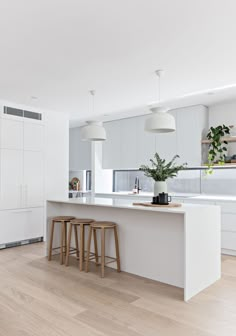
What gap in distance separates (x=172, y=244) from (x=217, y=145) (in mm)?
2481

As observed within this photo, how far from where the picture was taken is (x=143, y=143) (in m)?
5.95

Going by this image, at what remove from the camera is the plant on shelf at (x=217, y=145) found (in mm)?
4992

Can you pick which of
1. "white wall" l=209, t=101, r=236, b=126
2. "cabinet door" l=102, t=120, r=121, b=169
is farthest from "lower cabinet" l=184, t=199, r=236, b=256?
"cabinet door" l=102, t=120, r=121, b=169

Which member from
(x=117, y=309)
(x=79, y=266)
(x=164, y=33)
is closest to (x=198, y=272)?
(x=117, y=309)

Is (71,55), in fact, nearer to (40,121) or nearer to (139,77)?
(139,77)

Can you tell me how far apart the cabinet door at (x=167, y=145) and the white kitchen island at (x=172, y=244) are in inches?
85.5

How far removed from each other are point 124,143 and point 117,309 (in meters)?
4.16

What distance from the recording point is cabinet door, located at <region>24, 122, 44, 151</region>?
512 cm

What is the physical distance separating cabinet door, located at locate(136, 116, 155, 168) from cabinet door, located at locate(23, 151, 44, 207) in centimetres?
202

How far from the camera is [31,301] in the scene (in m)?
2.73

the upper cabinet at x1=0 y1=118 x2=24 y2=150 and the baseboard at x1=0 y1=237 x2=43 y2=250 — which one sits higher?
the upper cabinet at x1=0 y1=118 x2=24 y2=150

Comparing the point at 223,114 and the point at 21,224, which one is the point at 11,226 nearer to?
the point at 21,224

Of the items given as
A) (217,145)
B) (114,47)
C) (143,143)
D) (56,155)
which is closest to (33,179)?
(56,155)

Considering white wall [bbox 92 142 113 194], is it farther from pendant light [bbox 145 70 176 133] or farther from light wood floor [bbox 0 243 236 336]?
pendant light [bbox 145 70 176 133]
